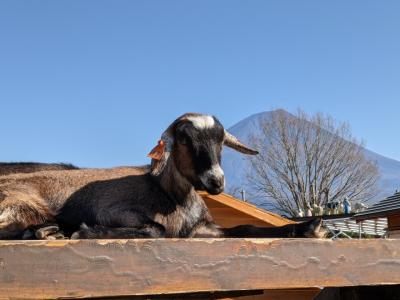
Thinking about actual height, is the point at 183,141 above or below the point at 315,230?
above

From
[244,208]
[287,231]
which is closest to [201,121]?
[287,231]

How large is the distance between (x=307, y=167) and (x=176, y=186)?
129 ft

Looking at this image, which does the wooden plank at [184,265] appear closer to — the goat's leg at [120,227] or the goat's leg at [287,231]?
the goat's leg at [287,231]

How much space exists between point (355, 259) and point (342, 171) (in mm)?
41055

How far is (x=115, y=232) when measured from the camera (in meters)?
3.44

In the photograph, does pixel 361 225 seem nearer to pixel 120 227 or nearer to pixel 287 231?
pixel 287 231

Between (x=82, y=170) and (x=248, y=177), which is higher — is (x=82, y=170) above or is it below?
below

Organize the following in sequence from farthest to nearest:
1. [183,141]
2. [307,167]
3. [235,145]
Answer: [307,167] → [235,145] → [183,141]

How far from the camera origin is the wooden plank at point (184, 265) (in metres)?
1.91

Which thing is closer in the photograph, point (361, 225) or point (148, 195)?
point (148, 195)

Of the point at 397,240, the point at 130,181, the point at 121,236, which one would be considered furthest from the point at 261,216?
the point at 397,240

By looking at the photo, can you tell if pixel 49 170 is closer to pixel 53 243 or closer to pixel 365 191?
pixel 53 243

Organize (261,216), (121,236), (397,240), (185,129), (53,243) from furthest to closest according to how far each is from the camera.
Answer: (261,216), (185,129), (121,236), (397,240), (53,243)

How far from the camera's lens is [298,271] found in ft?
7.80
